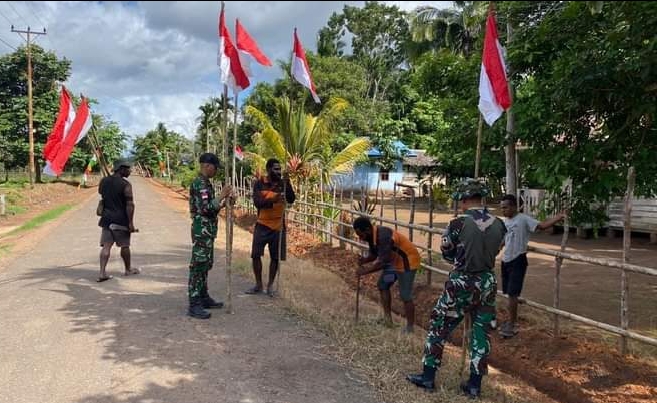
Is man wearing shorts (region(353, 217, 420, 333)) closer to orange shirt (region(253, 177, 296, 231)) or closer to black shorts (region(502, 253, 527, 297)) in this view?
black shorts (region(502, 253, 527, 297))

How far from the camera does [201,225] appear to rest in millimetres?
5617

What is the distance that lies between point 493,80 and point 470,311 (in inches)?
87.4

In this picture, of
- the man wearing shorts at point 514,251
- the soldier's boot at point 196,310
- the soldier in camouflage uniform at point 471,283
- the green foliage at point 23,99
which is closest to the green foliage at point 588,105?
the man wearing shorts at point 514,251

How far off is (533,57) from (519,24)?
41 cm

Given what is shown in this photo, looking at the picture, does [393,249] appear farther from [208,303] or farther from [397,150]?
[397,150]

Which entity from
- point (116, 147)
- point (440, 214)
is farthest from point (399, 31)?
point (116, 147)

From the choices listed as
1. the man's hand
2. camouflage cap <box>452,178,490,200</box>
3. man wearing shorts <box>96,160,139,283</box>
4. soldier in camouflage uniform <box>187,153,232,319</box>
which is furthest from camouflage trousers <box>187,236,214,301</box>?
camouflage cap <box>452,178,490,200</box>

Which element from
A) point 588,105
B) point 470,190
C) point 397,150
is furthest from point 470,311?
point 397,150

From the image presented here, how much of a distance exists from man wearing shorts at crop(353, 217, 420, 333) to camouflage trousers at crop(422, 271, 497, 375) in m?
1.30

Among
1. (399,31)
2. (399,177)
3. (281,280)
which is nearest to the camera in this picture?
(281,280)

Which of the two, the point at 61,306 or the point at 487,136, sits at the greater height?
the point at 487,136

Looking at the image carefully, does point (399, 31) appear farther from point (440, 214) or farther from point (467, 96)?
point (467, 96)

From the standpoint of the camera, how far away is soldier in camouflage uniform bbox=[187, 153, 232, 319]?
5559mm

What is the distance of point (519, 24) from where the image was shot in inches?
191
